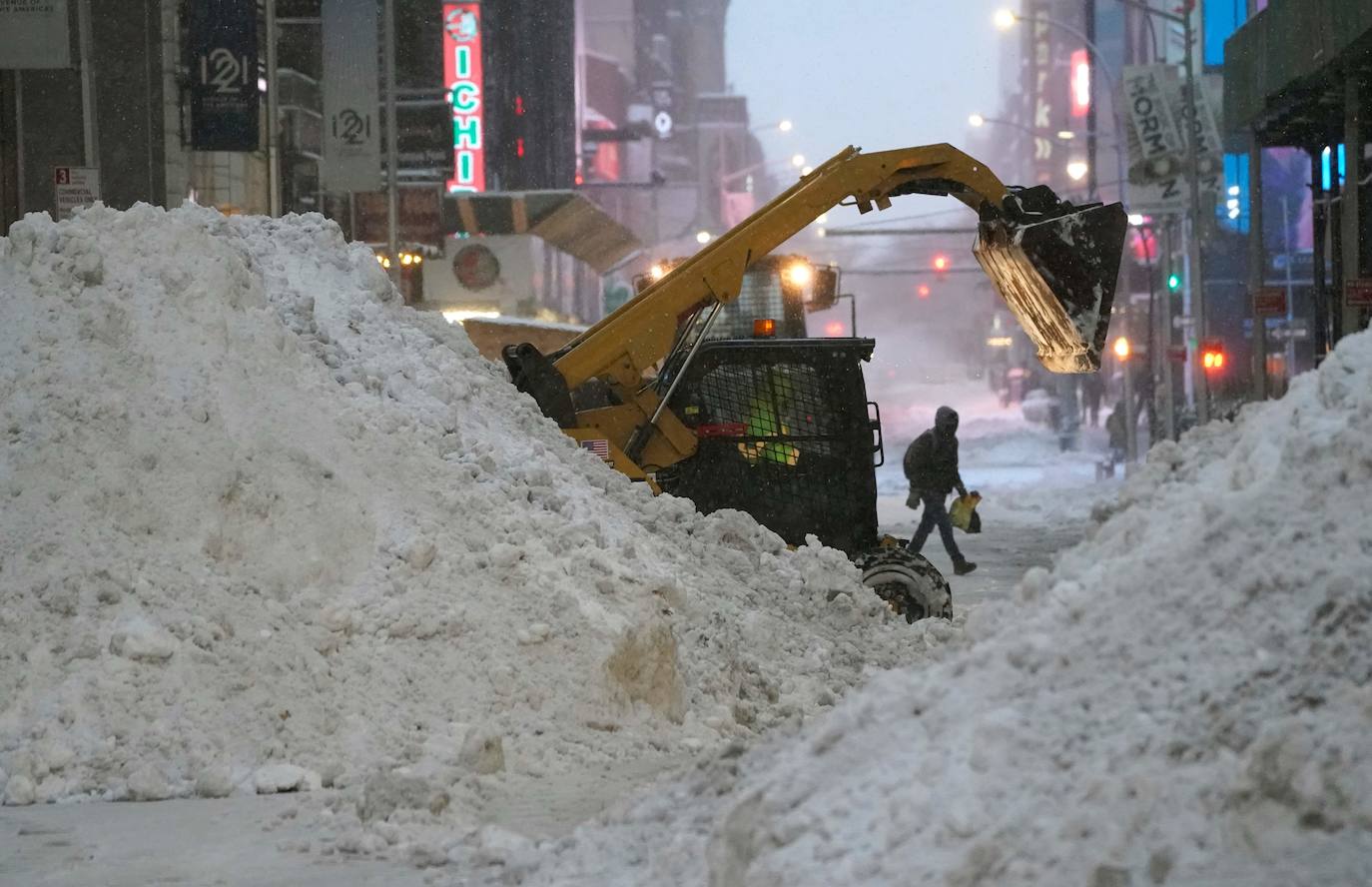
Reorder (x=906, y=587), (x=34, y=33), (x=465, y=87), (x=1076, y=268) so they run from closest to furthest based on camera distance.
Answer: (x=906, y=587) < (x=1076, y=268) < (x=34, y=33) < (x=465, y=87)

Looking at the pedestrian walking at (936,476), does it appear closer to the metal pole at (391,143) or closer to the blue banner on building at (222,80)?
the blue banner on building at (222,80)

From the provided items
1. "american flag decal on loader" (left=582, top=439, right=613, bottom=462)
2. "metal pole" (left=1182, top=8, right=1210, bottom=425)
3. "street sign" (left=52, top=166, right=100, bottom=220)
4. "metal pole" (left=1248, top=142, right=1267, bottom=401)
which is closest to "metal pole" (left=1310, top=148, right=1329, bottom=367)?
"metal pole" (left=1248, top=142, right=1267, bottom=401)

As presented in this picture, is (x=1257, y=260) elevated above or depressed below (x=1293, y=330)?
above

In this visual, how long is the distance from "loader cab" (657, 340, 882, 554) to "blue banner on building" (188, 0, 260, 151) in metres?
17.7

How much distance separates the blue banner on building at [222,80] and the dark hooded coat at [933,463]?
1428 cm

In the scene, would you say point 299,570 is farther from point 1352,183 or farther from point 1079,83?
point 1079,83

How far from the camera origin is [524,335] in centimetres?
4294

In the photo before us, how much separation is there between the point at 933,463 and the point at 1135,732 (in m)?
13.3

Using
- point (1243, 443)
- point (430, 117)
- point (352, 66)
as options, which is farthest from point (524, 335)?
point (1243, 443)

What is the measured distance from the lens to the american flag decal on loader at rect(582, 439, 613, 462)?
1127 centimetres

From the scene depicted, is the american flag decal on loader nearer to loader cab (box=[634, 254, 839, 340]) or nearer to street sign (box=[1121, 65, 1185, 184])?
loader cab (box=[634, 254, 839, 340])

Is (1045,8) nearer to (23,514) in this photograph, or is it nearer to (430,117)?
(430,117)

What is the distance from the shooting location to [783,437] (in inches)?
475

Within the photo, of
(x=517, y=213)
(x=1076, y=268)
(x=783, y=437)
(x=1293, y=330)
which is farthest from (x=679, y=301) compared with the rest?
(x=1293, y=330)
